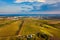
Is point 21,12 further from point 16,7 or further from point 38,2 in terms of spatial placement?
point 38,2

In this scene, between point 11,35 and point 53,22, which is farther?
point 53,22

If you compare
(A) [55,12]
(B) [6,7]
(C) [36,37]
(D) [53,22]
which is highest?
(B) [6,7]

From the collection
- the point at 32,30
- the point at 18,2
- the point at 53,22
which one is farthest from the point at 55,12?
the point at 18,2

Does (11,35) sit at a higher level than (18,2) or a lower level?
lower

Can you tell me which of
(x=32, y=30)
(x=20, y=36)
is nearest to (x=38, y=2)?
(x=32, y=30)

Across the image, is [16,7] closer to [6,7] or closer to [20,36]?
[6,7]

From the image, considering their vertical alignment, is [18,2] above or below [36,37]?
above
